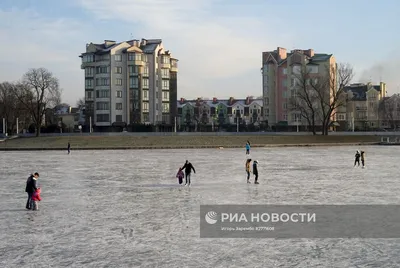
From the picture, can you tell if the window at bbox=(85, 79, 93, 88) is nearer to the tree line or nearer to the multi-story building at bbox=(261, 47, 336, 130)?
the tree line

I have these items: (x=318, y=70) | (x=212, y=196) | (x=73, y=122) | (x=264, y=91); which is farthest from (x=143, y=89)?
(x=212, y=196)

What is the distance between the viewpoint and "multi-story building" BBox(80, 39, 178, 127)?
99500mm

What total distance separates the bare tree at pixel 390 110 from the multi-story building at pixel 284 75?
2723 centimetres

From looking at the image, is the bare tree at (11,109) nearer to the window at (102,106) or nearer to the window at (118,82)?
the window at (102,106)

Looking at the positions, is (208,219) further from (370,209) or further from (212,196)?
(370,209)

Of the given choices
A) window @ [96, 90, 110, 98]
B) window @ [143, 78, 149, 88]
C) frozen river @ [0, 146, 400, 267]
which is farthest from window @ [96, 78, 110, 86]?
frozen river @ [0, 146, 400, 267]

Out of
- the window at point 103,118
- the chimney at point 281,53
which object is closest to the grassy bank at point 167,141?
the window at point 103,118

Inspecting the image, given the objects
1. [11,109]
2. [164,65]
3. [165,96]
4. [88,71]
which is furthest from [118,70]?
[11,109]

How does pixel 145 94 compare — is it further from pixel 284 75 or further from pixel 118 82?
pixel 284 75

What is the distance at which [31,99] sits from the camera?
302 feet

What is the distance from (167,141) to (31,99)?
121ft

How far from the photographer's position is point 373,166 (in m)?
35.2

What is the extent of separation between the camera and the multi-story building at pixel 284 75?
101188mm

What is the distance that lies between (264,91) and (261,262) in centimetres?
10244
